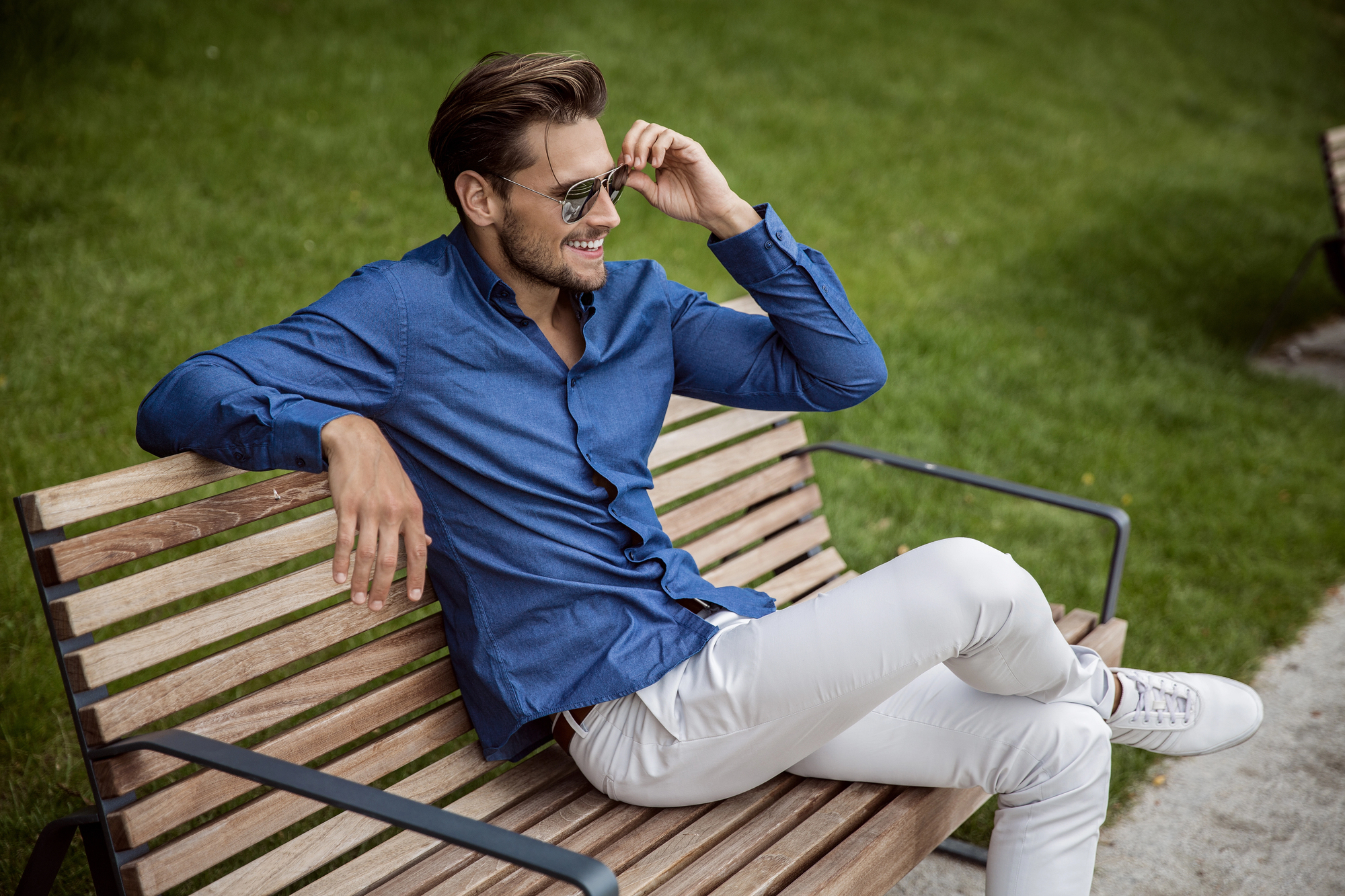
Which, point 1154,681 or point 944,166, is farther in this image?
point 944,166

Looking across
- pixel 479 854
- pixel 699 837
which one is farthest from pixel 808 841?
pixel 479 854

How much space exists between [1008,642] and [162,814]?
1.69 meters

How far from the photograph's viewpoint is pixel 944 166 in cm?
927

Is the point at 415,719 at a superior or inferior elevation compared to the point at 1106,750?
superior

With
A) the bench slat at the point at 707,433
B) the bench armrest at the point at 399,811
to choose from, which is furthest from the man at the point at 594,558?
the bench slat at the point at 707,433

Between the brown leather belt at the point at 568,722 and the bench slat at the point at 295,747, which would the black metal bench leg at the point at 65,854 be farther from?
the brown leather belt at the point at 568,722

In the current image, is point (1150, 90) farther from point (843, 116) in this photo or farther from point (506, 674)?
point (506, 674)

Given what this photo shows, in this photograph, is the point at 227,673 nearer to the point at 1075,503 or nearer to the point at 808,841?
the point at 808,841

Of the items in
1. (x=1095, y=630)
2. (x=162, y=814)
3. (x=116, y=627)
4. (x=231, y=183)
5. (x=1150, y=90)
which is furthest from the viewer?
(x=1150, y=90)

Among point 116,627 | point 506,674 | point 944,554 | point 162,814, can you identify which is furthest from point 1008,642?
point 116,627

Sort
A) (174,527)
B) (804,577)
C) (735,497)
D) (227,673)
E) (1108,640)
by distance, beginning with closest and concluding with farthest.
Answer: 1. (174,527)
2. (227,673)
3. (1108,640)
4. (735,497)
5. (804,577)

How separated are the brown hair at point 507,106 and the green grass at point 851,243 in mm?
2208

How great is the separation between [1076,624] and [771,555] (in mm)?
918

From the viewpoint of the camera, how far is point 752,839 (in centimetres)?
235
